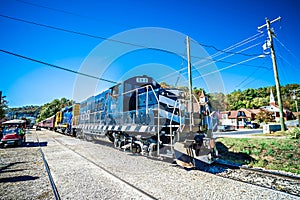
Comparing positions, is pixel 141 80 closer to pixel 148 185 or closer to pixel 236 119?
pixel 148 185

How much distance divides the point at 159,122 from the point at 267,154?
4861 millimetres

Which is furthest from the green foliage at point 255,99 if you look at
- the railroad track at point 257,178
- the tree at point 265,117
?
the railroad track at point 257,178

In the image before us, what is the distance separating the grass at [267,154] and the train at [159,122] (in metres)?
2.21

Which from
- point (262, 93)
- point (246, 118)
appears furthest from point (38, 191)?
point (262, 93)

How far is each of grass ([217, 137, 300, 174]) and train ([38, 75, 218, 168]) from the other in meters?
2.21

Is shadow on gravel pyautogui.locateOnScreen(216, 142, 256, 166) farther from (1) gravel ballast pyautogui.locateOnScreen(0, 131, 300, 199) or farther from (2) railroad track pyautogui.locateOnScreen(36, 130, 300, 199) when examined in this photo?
(1) gravel ballast pyautogui.locateOnScreen(0, 131, 300, 199)

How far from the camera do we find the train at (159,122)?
5.34 m

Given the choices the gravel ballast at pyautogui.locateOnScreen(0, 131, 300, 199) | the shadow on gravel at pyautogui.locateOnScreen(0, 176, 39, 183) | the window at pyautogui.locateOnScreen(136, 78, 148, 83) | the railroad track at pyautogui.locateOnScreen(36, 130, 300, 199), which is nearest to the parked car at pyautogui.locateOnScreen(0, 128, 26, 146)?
the gravel ballast at pyautogui.locateOnScreen(0, 131, 300, 199)

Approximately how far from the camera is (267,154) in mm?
7094

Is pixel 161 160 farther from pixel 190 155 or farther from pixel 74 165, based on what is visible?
pixel 74 165

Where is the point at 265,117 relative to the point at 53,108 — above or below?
below

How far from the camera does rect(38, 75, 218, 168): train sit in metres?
5.34

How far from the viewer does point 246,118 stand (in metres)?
46.2

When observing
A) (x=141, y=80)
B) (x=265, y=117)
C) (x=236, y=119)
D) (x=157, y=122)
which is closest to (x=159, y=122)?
(x=157, y=122)
